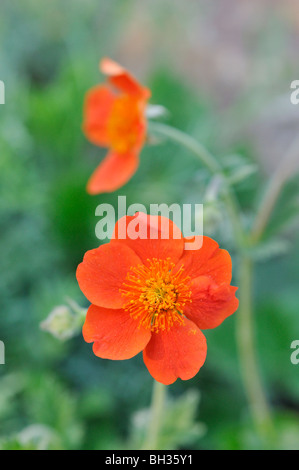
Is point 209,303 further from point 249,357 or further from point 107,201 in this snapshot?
point 107,201

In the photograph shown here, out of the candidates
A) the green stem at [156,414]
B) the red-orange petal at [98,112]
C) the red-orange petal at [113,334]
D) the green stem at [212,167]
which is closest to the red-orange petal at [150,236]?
the red-orange petal at [113,334]

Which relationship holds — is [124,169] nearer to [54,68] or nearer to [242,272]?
[242,272]

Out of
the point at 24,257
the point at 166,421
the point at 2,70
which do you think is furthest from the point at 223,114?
the point at 166,421

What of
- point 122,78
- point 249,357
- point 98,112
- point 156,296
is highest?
point 98,112

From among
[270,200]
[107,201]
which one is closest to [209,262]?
[270,200]

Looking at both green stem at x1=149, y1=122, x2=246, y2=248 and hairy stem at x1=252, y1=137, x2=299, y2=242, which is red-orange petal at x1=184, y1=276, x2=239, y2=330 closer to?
green stem at x1=149, y1=122, x2=246, y2=248

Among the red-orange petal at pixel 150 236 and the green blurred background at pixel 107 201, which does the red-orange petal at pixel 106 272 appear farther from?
the green blurred background at pixel 107 201
